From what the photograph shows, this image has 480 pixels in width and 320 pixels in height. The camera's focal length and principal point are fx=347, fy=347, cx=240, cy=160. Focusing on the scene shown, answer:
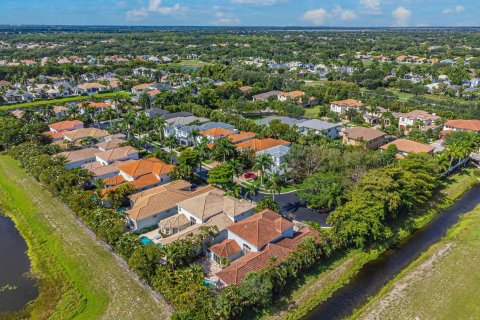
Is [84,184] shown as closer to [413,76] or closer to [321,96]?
[321,96]

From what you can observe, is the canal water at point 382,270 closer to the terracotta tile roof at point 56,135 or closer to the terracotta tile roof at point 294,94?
the terracotta tile roof at point 56,135

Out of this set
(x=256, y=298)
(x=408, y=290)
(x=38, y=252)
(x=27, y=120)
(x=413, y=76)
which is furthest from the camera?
(x=413, y=76)

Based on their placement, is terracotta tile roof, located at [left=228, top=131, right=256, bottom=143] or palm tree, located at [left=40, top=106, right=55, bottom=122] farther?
palm tree, located at [left=40, top=106, right=55, bottom=122]

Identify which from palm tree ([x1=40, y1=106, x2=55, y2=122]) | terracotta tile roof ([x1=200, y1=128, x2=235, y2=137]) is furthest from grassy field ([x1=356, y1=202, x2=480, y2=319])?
palm tree ([x1=40, y1=106, x2=55, y2=122])

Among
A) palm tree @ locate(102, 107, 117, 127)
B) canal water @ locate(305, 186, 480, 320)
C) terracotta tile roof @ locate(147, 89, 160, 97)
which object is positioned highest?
terracotta tile roof @ locate(147, 89, 160, 97)

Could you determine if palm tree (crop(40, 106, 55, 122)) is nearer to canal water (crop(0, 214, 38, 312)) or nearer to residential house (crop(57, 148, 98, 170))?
residential house (crop(57, 148, 98, 170))

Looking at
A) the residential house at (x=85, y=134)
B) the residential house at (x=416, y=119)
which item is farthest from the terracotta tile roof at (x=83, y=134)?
the residential house at (x=416, y=119)

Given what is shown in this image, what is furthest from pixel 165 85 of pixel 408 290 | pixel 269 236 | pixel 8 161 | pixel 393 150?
pixel 408 290
